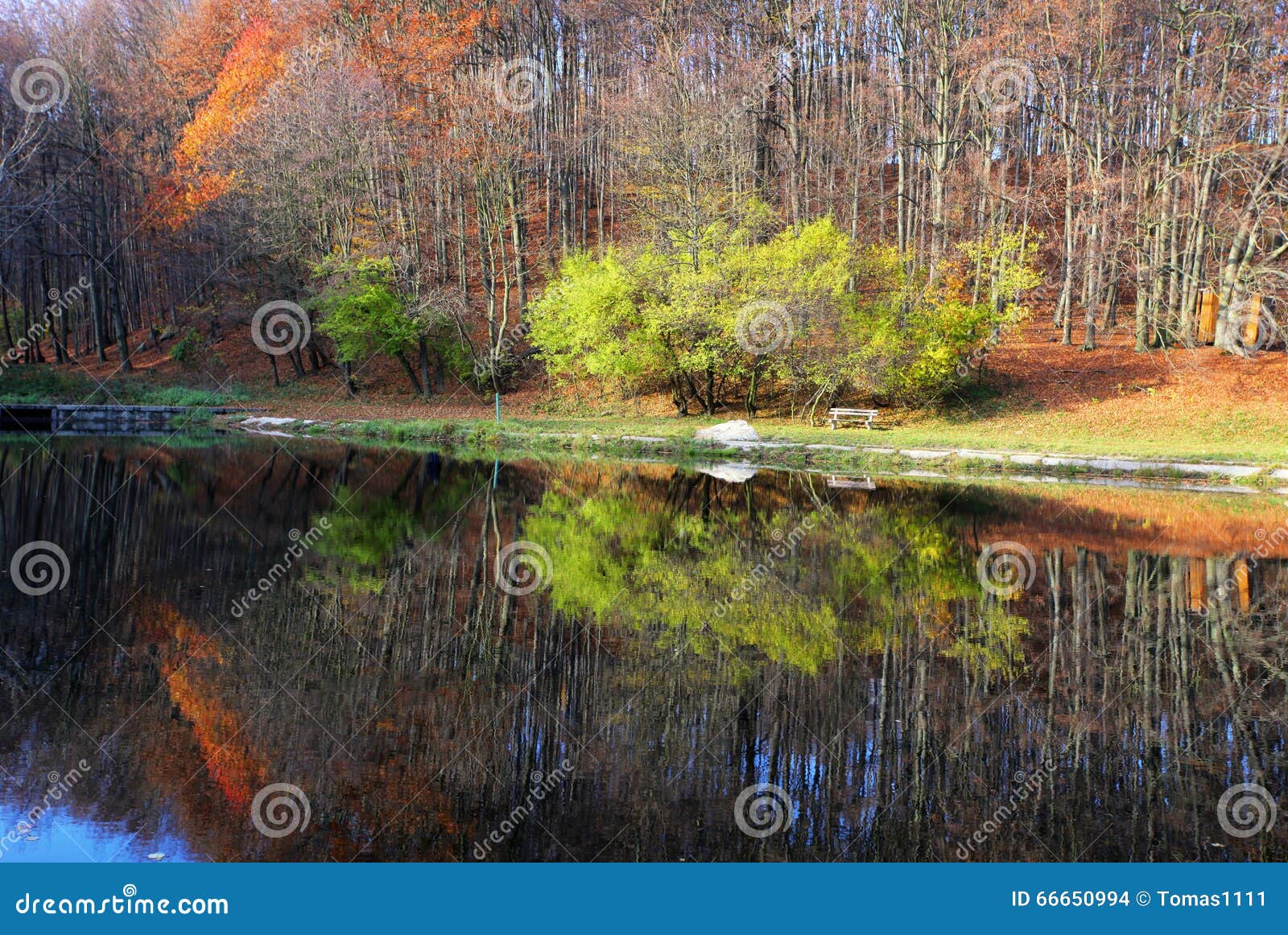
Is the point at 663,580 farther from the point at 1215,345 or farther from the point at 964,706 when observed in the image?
the point at 1215,345

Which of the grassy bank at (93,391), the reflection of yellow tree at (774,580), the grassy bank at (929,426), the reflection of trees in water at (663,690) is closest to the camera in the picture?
the reflection of trees in water at (663,690)

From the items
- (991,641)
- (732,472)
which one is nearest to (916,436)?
(732,472)

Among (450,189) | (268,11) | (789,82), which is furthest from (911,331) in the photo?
(268,11)

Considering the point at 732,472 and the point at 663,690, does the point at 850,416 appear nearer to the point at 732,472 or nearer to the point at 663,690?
the point at 732,472

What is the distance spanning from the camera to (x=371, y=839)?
610cm

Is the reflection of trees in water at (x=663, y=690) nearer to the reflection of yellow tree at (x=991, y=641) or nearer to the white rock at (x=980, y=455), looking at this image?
the reflection of yellow tree at (x=991, y=641)

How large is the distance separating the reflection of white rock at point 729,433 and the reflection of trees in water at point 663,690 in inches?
518

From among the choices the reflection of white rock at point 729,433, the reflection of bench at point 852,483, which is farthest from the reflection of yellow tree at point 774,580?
the reflection of white rock at point 729,433

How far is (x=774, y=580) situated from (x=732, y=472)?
12.7 m

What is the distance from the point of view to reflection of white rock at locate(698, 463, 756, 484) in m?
24.1

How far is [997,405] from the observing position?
3275cm

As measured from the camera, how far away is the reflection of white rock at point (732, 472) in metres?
24.1

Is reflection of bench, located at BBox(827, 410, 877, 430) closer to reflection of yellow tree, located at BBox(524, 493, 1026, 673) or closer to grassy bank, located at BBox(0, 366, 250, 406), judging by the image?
reflection of yellow tree, located at BBox(524, 493, 1026, 673)

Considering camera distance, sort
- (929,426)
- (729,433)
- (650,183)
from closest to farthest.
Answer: (729,433), (929,426), (650,183)
